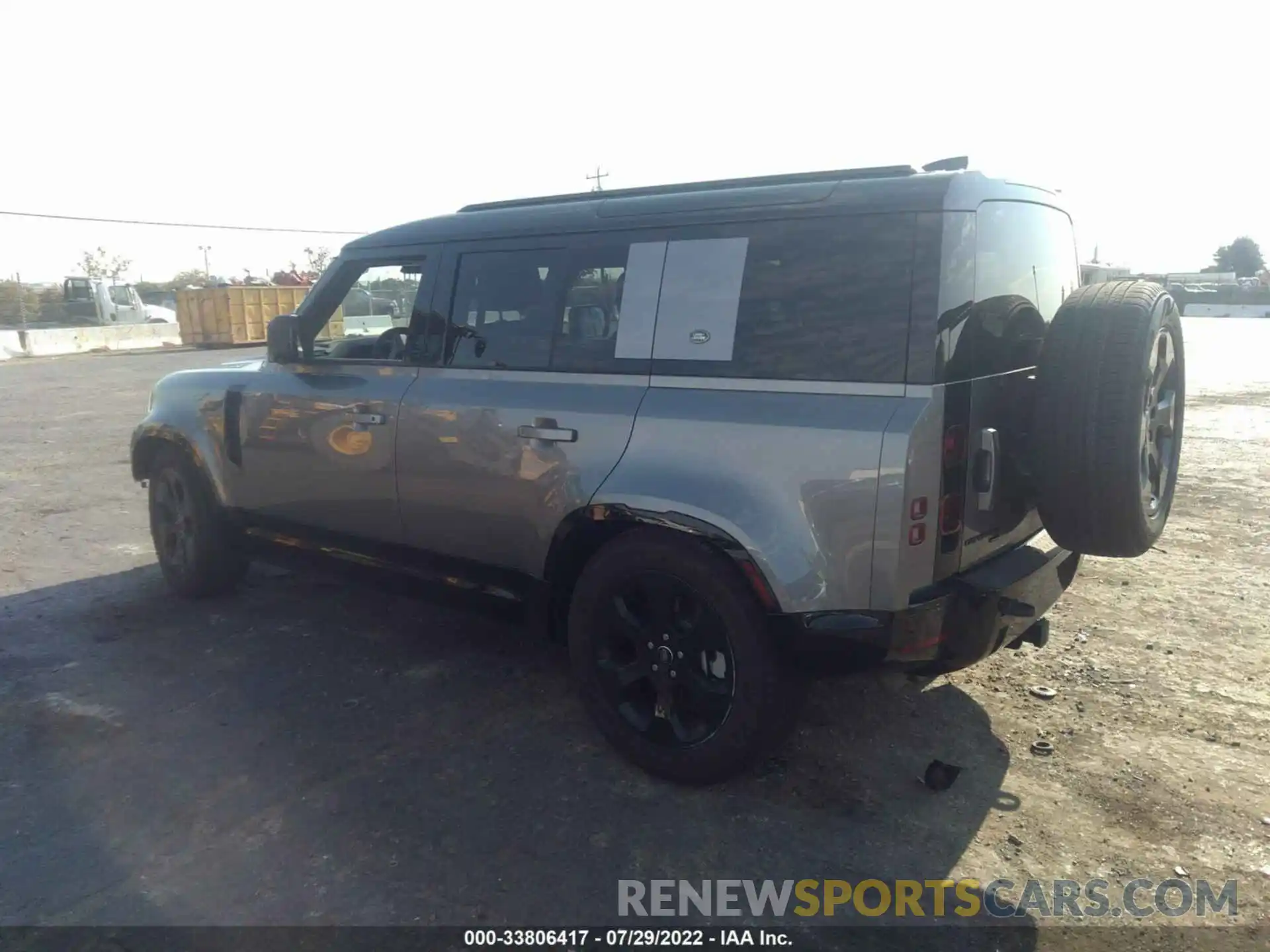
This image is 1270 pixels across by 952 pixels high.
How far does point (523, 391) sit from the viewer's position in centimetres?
371

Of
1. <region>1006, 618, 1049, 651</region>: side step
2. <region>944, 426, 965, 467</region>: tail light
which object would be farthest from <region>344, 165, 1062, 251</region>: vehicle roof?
<region>1006, 618, 1049, 651</region>: side step

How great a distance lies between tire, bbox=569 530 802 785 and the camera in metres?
3.09

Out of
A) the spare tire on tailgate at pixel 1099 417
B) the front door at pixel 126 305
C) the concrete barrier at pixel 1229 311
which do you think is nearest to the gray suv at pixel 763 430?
the spare tire on tailgate at pixel 1099 417

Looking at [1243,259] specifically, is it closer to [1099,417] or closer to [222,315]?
[222,315]

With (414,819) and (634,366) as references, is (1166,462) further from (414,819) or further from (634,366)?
(414,819)

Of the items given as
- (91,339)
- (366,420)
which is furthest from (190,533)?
(91,339)

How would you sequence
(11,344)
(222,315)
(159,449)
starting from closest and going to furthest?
1. (159,449)
2. (11,344)
3. (222,315)

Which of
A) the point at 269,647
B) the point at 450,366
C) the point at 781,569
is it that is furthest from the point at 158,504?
the point at 781,569

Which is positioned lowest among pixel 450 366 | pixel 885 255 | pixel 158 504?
pixel 158 504

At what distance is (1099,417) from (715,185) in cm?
163

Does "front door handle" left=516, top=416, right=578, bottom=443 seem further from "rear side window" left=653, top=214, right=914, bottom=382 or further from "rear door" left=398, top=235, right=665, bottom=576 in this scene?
"rear side window" left=653, top=214, right=914, bottom=382

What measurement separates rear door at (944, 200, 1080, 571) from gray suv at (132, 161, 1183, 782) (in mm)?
13

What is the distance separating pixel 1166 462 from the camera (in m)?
3.45

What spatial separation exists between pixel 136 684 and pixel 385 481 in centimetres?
152
